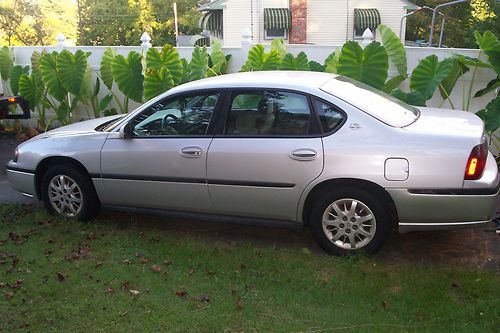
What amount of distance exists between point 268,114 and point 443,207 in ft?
5.66

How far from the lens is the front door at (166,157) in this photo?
5.24 m

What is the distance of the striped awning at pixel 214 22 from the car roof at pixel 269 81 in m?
22.4

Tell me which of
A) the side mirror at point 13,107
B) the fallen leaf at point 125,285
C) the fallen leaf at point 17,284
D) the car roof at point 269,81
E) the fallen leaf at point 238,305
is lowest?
the fallen leaf at point 17,284

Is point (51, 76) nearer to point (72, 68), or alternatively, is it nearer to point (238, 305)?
point (72, 68)

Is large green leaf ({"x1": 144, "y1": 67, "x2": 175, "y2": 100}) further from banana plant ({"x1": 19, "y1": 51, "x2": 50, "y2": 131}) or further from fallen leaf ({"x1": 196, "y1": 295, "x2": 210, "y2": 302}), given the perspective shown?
fallen leaf ({"x1": 196, "y1": 295, "x2": 210, "y2": 302})

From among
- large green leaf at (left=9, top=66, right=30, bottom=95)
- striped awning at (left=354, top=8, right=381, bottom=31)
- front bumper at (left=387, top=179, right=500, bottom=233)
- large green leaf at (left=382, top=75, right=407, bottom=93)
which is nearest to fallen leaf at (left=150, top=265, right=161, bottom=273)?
front bumper at (left=387, top=179, right=500, bottom=233)

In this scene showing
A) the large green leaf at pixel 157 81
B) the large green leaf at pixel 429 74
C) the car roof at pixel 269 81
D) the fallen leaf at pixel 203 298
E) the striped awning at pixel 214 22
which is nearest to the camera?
the fallen leaf at pixel 203 298

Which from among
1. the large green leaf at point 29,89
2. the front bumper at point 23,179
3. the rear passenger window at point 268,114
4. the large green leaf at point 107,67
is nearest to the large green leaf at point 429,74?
the rear passenger window at point 268,114

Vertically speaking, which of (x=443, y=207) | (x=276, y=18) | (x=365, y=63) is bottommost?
(x=443, y=207)

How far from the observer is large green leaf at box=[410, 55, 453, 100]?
7.40 metres

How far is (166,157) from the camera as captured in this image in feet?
17.4

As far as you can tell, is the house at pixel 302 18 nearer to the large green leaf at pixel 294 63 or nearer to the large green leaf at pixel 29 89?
the large green leaf at pixel 29 89

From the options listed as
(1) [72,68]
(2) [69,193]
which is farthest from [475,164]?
(1) [72,68]

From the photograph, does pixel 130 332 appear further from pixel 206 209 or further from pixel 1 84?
pixel 1 84
